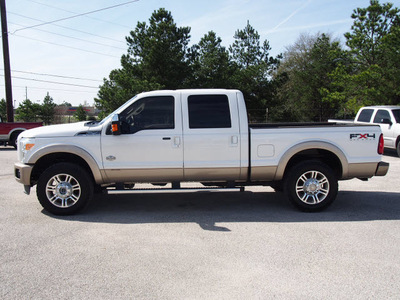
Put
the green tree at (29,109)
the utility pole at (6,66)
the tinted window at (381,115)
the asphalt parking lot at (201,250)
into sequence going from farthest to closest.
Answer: the green tree at (29,109) < the utility pole at (6,66) < the tinted window at (381,115) < the asphalt parking lot at (201,250)

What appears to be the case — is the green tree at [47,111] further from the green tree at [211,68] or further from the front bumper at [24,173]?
the front bumper at [24,173]

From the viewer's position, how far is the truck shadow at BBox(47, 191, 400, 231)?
5773mm

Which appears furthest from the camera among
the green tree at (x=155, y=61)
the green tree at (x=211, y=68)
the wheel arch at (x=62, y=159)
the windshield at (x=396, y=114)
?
the green tree at (x=211, y=68)

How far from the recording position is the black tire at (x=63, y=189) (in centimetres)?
590

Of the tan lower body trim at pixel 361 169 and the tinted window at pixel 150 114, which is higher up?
the tinted window at pixel 150 114

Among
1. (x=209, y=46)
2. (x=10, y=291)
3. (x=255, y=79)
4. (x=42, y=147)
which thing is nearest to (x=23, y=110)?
(x=209, y=46)

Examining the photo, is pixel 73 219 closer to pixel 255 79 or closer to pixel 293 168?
pixel 293 168

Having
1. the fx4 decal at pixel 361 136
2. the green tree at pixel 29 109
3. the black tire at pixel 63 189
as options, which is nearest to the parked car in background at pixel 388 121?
the fx4 decal at pixel 361 136

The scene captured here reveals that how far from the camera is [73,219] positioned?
19.0ft

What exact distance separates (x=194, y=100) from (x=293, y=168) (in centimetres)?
199

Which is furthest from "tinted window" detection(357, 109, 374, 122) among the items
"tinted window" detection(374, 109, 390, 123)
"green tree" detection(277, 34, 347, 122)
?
"green tree" detection(277, 34, 347, 122)

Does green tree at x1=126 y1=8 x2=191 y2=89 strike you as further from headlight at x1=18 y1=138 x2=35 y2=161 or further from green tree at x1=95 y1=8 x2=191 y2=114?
headlight at x1=18 y1=138 x2=35 y2=161

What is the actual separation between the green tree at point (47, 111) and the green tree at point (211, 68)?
16371 mm

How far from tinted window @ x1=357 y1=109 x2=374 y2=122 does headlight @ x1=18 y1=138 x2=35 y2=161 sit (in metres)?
12.1
